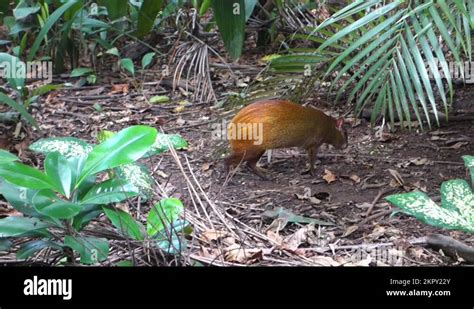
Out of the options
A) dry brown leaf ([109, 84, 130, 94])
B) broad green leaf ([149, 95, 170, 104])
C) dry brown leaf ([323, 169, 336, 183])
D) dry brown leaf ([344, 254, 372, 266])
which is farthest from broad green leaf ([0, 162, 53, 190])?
dry brown leaf ([109, 84, 130, 94])

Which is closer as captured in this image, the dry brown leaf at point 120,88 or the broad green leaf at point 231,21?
the broad green leaf at point 231,21

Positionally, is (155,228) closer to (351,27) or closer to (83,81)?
(351,27)

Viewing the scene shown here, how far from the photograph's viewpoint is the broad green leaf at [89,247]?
2049mm

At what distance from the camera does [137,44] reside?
562 cm

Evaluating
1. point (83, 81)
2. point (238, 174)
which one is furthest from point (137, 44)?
point (238, 174)

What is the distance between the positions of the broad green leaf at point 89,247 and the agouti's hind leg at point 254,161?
1752 mm

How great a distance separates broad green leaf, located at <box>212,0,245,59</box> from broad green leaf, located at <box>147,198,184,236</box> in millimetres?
1669

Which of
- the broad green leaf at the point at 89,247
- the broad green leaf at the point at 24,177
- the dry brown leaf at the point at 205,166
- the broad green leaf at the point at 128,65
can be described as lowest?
the dry brown leaf at the point at 205,166

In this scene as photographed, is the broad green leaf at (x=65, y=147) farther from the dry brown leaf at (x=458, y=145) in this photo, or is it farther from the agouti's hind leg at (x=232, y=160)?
the dry brown leaf at (x=458, y=145)

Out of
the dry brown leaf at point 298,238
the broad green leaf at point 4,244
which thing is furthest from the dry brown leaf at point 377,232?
the broad green leaf at point 4,244

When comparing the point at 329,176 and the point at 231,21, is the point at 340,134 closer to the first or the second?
the point at 329,176

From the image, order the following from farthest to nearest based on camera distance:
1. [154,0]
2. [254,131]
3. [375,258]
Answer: [154,0] < [254,131] < [375,258]

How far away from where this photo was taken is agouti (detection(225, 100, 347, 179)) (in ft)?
12.4
